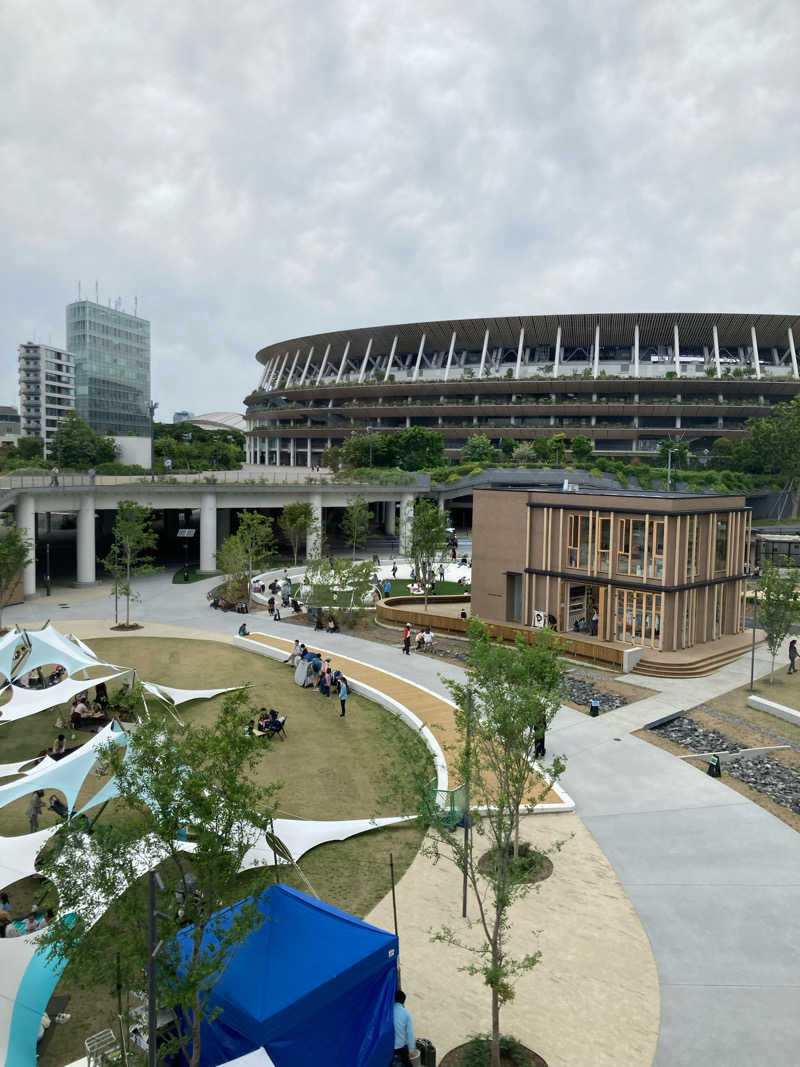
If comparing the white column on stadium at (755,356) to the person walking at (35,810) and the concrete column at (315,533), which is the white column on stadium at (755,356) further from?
the person walking at (35,810)

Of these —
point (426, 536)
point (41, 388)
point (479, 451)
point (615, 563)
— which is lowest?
point (615, 563)

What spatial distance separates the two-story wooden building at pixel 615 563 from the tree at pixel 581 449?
47272 mm

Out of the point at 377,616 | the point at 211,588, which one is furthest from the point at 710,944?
the point at 211,588

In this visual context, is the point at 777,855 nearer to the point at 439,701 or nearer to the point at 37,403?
the point at 439,701

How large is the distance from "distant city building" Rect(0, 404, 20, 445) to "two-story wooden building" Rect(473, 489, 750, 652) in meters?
151

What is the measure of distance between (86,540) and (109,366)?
12433 cm

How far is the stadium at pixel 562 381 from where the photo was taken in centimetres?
9375

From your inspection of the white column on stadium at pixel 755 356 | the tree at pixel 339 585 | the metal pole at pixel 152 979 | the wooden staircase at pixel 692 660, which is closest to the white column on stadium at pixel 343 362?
the white column on stadium at pixel 755 356

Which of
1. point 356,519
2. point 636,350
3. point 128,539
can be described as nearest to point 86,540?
point 128,539

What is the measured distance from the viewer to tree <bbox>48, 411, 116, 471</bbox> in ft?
300

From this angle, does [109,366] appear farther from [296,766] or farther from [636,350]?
[296,766]

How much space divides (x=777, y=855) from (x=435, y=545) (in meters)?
28.8

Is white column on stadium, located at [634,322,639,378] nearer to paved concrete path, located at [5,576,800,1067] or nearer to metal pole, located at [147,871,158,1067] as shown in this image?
paved concrete path, located at [5,576,800,1067]

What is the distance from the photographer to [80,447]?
9206cm
